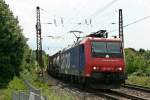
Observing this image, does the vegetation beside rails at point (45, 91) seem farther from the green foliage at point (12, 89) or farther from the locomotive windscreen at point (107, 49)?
the locomotive windscreen at point (107, 49)

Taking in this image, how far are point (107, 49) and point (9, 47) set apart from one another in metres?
10.6

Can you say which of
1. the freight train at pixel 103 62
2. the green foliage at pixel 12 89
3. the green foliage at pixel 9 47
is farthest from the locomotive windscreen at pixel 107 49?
the green foliage at pixel 9 47

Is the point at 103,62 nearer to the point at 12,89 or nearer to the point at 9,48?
the point at 12,89

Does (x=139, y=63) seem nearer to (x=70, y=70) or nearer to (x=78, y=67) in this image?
(x=70, y=70)

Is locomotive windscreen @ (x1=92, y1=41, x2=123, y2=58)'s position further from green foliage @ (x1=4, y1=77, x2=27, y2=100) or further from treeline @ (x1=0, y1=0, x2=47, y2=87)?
treeline @ (x1=0, y1=0, x2=47, y2=87)

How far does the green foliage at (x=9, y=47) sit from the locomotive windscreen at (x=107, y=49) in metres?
8.97

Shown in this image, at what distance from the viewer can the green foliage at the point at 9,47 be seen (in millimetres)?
36688

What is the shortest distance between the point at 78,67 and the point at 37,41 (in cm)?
3106

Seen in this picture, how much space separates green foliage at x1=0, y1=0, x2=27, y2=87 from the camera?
120 ft

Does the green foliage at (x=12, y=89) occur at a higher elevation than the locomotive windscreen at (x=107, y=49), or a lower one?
lower

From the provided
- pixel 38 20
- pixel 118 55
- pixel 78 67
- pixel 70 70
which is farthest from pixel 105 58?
pixel 38 20

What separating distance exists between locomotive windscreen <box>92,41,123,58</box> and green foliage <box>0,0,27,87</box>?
8.97 metres

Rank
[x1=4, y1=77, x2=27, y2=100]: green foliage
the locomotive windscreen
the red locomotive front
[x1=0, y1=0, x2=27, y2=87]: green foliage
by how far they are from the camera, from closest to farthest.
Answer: [x1=4, y1=77, x2=27, y2=100]: green foliage, the red locomotive front, the locomotive windscreen, [x1=0, y1=0, x2=27, y2=87]: green foliage

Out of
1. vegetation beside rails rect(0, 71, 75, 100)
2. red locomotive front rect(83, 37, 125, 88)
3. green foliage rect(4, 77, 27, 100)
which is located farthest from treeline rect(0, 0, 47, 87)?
red locomotive front rect(83, 37, 125, 88)
